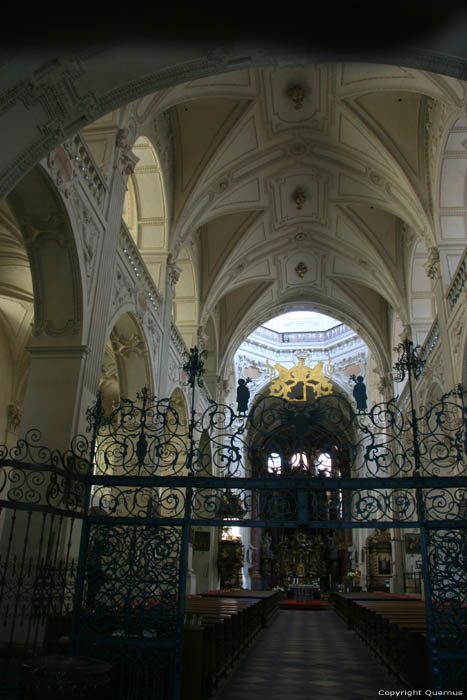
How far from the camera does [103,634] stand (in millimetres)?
4488

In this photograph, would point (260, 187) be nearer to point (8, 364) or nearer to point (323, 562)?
point (8, 364)

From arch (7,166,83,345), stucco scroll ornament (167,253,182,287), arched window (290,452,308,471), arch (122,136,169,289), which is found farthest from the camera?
stucco scroll ornament (167,253,182,287)

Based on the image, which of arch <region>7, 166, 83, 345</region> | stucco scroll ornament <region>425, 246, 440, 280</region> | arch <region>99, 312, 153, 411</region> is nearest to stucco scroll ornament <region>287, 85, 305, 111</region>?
stucco scroll ornament <region>425, 246, 440, 280</region>

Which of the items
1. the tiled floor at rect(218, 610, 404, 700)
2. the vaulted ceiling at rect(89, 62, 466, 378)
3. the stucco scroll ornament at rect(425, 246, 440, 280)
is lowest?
the tiled floor at rect(218, 610, 404, 700)

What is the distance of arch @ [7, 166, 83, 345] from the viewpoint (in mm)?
7633

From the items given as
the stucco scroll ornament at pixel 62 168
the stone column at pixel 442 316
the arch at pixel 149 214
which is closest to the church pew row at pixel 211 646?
the stucco scroll ornament at pixel 62 168

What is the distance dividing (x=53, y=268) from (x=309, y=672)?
20.2 feet

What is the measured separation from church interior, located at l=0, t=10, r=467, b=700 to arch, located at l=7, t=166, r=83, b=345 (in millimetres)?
31

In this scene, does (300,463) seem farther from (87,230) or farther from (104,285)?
(87,230)

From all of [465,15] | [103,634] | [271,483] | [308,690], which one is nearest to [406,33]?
[465,15]

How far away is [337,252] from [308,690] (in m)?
13.8

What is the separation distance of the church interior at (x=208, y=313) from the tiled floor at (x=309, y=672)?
0.15 metres

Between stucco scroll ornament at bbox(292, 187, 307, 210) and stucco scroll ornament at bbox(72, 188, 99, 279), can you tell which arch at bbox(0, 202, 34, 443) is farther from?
stucco scroll ornament at bbox(292, 187, 307, 210)

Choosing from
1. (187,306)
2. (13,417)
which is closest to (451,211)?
(187,306)
